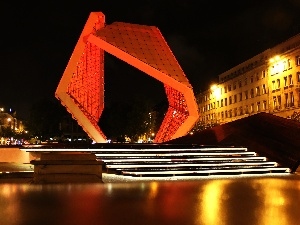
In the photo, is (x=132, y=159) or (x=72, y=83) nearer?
(x=132, y=159)

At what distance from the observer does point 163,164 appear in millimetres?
18609

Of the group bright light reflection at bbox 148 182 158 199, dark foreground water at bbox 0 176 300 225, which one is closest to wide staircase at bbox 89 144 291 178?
→ bright light reflection at bbox 148 182 158 199

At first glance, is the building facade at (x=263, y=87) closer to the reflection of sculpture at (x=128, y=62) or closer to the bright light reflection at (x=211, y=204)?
the reflection of sculpture at (x=128, y=62)

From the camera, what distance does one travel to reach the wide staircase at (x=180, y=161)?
18062 mm

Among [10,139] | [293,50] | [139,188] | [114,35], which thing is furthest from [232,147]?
[10,139]

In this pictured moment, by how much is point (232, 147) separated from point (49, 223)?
50.7 feet

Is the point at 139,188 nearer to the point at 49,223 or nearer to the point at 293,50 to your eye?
the point at 49,223

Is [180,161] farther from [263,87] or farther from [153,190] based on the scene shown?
[263,87]

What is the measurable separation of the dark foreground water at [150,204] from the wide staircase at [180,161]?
3193 millimetres

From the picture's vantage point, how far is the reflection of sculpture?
30406 mm

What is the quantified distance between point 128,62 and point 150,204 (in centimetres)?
2123

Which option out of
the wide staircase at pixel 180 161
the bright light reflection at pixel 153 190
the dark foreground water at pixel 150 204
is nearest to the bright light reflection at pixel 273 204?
the dark foreground water at pixel 150 204

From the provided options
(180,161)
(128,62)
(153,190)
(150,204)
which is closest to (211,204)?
(150,204)

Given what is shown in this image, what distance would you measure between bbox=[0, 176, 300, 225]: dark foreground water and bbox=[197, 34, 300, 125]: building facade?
51673mm
